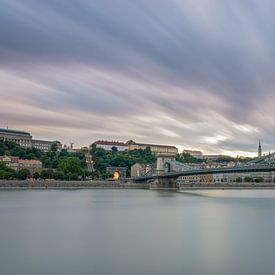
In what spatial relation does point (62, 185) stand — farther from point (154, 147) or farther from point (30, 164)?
point (154, 147)

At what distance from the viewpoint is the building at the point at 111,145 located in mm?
108375

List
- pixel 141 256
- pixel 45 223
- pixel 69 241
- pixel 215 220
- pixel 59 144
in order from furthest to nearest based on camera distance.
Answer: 1. pixel 59 144
2. pixel 215 220
3. pixel 45 223
4. pixel 69 241
5. pixel 141 256

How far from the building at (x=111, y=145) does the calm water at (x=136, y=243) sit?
8673 centimetres

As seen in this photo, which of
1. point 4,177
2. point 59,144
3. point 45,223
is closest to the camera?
point 45,223

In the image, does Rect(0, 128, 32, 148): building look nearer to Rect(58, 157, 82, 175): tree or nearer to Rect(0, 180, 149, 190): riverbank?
Rect(58, 157, 82, 175): tree

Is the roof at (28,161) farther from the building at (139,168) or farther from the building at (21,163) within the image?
the building at (139,168)

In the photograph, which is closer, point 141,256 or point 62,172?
point 141,256

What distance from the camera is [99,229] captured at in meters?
16.6

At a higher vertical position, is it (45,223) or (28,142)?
(28,142)

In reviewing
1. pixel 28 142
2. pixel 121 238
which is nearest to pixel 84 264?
pixel 121 238

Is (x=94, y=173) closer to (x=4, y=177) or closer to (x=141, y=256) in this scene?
(x=4, y=177)

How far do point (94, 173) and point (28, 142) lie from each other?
23628 millimetres

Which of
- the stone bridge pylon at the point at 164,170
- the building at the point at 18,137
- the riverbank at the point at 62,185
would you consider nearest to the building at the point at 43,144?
the building at the point at 18,137

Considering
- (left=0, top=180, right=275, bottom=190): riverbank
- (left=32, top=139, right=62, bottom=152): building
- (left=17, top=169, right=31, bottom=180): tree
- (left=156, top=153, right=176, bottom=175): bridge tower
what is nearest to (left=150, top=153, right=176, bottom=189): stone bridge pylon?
(left=156, top=153, right=176, bottom=175): bridge tower
